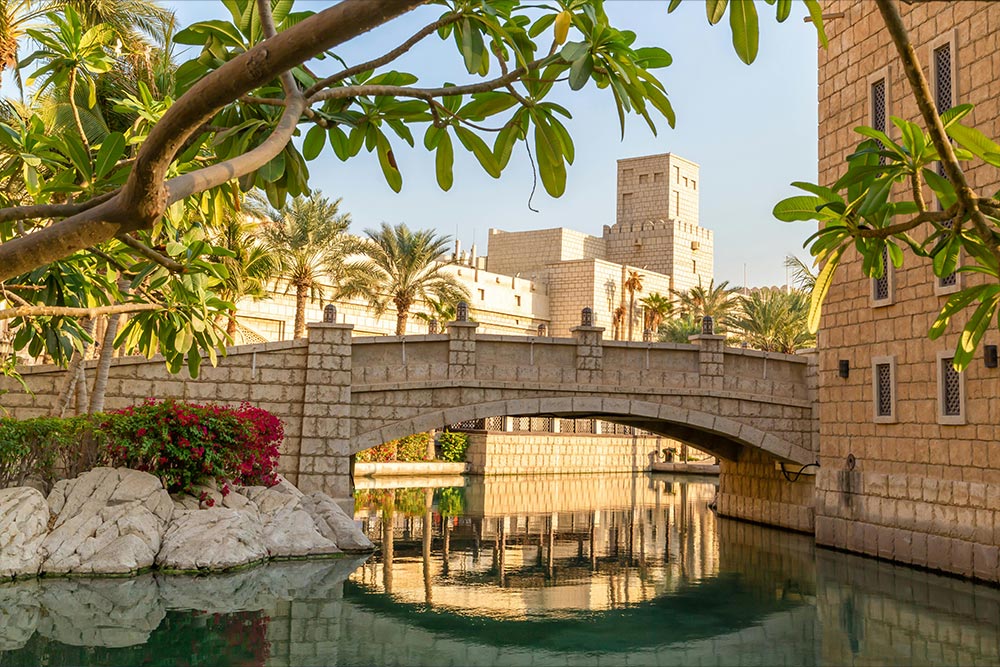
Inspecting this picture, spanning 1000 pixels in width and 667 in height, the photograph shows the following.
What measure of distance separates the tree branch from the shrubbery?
1217 centimetres

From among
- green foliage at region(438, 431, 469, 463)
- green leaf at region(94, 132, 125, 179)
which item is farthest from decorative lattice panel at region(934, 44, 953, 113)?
green foliage at region(438, 431, 469, 463)

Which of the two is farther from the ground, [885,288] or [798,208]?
[885,288]

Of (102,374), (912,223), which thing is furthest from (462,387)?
(912,223)

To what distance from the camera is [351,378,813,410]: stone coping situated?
55.7 feet

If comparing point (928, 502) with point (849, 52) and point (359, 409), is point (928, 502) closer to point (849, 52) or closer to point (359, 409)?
point (849, 52)

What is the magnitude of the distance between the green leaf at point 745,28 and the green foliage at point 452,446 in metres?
32.4

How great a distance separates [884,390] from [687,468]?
2605cm

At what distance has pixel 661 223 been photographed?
56.6 metres

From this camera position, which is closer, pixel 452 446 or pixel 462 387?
pixel 462 387

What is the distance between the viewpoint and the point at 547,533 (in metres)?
19.8

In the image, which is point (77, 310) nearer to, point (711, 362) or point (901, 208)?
point (901, 208)

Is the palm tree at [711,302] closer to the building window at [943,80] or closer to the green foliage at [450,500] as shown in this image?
the green foliage at [450,500]

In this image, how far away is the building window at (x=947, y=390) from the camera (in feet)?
42.8

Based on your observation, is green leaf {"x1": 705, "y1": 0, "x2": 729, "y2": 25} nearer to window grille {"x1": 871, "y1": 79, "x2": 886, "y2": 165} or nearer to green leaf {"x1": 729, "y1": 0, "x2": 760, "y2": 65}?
green leaf {"x1": 729, "y1": 0, "x2": 760, "y2": 65}
